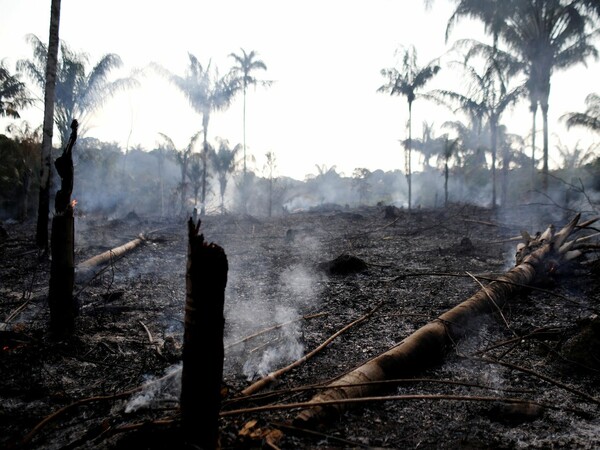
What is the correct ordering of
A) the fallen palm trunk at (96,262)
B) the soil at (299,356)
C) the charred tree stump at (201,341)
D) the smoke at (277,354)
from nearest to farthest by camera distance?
1. the charred tree stump at (201,341)
2. the soil at (299,356)
3. the smoke at (277,354)
4. the fallen palm trunk at (96,262)

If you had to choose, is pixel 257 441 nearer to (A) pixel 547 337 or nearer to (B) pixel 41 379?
(B) pixel 41 379

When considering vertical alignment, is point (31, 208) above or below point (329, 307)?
above

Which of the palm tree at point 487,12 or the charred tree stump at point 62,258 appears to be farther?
the palm tree at point 487,12

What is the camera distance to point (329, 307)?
5301 millimetres

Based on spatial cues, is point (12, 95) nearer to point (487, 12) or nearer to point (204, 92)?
point (204, 92)

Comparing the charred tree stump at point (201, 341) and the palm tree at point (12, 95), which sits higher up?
the palm tree at point (12, 95)

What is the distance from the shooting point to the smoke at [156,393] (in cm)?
258

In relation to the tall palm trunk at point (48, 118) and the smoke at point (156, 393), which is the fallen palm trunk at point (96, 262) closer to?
the tall palm trunk at point (48, 118)

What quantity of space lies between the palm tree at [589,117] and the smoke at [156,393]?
26.1 m

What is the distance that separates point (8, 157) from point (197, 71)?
13166 mm

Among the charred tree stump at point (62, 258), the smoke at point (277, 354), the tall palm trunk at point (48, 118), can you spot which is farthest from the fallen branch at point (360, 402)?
the tall palm trunk at point (48, 118)

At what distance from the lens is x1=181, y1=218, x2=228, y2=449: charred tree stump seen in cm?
176

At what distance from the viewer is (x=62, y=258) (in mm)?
3711

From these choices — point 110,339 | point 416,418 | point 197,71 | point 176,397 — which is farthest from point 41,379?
point 197,71
